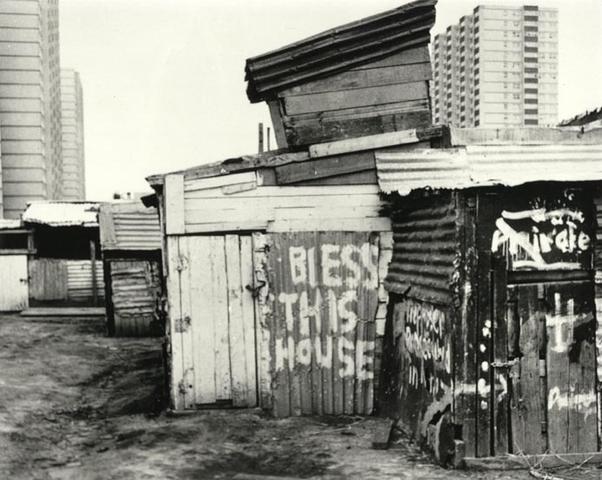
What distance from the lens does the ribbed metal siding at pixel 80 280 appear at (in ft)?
69.9

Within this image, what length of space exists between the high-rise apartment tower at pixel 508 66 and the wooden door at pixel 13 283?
38361 millimetres

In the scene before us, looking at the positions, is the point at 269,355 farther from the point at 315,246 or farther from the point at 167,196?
the point at 167,196

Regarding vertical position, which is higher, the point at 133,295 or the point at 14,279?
the point at 14,279

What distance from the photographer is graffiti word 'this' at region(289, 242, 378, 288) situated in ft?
27.1

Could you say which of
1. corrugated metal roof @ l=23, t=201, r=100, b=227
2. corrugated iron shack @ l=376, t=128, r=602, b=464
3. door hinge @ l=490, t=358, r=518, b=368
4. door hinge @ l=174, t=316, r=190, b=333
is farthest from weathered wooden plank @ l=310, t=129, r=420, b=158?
corrugated metal roof @ l=23, t=201, r=100, b=227

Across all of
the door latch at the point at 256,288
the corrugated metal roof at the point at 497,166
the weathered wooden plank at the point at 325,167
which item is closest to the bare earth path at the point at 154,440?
the door latch at the point at 256,288

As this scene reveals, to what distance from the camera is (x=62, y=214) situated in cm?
2097

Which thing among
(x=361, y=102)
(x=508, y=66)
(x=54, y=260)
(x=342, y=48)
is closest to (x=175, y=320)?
(x=361, y=102)

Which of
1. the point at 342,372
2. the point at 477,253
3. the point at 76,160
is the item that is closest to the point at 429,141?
the point at 477,253

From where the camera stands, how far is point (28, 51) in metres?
34.1

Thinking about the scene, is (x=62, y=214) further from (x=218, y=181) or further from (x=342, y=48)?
(x=342, y=48)

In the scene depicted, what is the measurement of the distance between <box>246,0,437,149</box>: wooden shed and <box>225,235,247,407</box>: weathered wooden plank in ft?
6.39

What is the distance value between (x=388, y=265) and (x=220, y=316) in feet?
7.62

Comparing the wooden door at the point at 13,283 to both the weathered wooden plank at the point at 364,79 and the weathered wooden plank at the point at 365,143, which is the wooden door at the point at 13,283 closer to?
the weathered wooden plank at the point at 364,79
